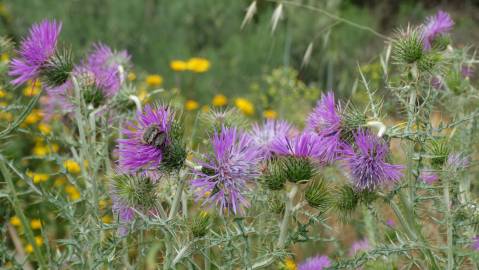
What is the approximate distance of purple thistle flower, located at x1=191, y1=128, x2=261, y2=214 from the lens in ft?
5.15

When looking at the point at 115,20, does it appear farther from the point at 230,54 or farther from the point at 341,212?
the point at 341,212

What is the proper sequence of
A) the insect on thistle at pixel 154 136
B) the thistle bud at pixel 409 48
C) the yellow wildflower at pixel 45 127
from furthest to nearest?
the yellow wildflower at pixel 45 127
the thistle bud at pixel 409 48
the insect on thistle at pixel 154 136

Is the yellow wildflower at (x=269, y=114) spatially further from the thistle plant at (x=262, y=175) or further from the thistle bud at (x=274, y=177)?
the thistle bud at (x=274, y=177)

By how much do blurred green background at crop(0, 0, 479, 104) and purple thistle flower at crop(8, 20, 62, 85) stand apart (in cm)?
409

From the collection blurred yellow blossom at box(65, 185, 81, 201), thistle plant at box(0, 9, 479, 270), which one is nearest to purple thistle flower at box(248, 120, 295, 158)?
thistle plant at box(0, 9, 479, 270)

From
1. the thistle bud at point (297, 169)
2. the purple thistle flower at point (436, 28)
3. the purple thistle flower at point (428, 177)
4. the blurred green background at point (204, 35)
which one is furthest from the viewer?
the blurred green background at point (204, 35)

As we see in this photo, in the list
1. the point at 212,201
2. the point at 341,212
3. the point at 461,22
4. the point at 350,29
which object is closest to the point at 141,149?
the point at 212,201

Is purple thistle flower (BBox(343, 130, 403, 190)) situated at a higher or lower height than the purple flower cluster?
lower

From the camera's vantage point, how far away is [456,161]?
185 centimetres

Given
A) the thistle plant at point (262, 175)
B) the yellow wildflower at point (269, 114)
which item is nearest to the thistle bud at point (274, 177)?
the thistle plant at point (262, 175)

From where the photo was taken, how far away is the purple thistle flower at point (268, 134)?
184cm

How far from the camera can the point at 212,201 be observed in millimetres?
1597

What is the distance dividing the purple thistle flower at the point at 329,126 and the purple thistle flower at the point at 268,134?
0.19 meters

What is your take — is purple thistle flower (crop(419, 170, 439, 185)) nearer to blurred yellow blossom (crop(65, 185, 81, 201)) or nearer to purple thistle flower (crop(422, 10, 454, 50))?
purple thistle flower (crop(422, 10, 454, 50))
